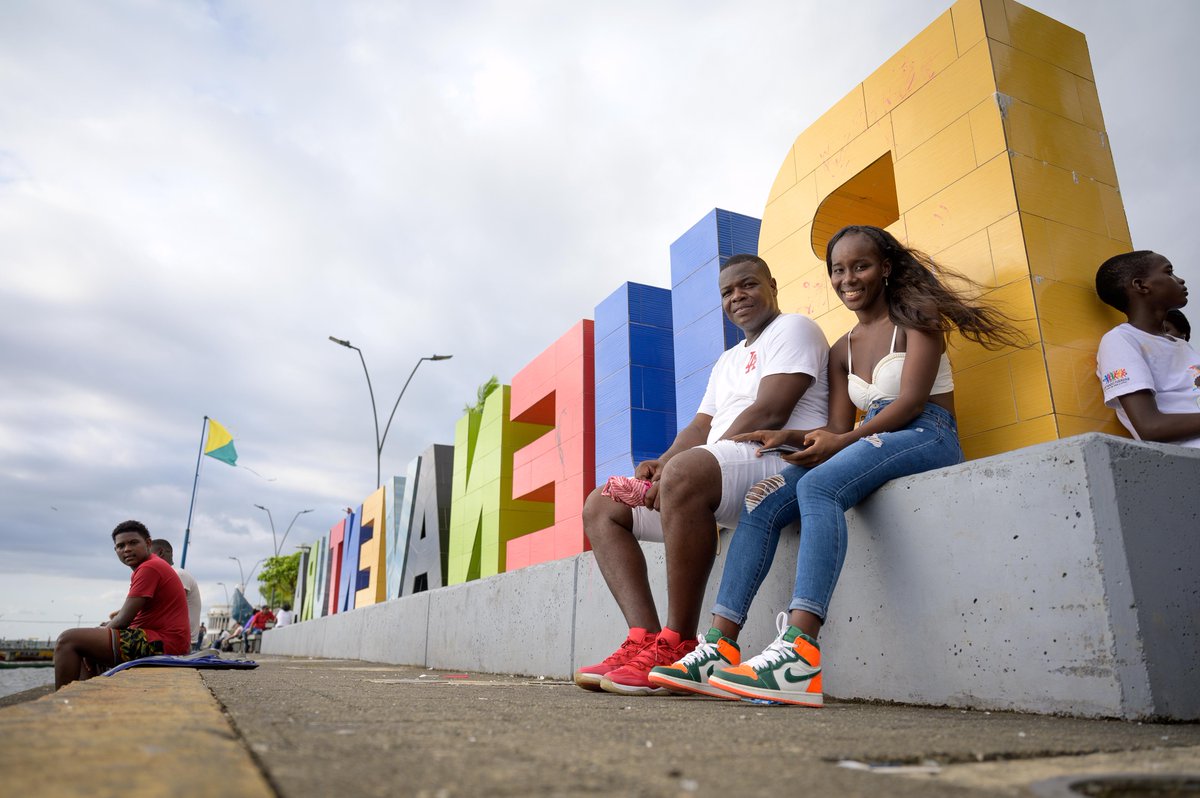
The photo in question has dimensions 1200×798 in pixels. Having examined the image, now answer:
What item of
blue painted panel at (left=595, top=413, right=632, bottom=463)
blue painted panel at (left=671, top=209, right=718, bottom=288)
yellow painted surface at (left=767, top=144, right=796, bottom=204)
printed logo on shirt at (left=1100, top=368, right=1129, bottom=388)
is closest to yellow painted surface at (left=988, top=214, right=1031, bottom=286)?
printed logo on shirt at (left=1100, top=368, right=1129, bottom=388)

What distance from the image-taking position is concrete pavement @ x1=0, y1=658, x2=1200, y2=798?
101 centimetres

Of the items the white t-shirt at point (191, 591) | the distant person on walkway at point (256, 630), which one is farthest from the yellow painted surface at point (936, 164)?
the distant person on walkway at point (256, 630)

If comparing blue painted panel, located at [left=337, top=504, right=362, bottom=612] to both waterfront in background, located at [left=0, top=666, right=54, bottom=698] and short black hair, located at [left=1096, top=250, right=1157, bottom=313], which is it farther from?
short black hair, located at [left=1096, top=250, right=1157, bottom=313]

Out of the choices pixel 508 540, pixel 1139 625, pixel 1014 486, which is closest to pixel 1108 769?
pixel 1139 625

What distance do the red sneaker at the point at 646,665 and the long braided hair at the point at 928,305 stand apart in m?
1.52

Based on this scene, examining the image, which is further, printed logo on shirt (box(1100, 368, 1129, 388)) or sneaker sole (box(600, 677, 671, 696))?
printed logo on shirt (box(1100, 368, 1129, 388))

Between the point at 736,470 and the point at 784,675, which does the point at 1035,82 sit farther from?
the point at 784,675

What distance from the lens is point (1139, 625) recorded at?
2.04 m

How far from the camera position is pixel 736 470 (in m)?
3.00

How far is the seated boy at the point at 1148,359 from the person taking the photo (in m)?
3.08

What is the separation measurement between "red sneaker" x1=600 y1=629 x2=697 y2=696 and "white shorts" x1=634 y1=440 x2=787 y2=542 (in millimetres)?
500

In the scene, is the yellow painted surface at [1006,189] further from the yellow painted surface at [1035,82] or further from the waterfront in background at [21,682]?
the waterfront in background at [21,682]

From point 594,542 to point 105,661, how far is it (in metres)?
3.90

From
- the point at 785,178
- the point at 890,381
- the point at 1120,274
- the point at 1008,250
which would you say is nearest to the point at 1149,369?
the point at 1120,274
